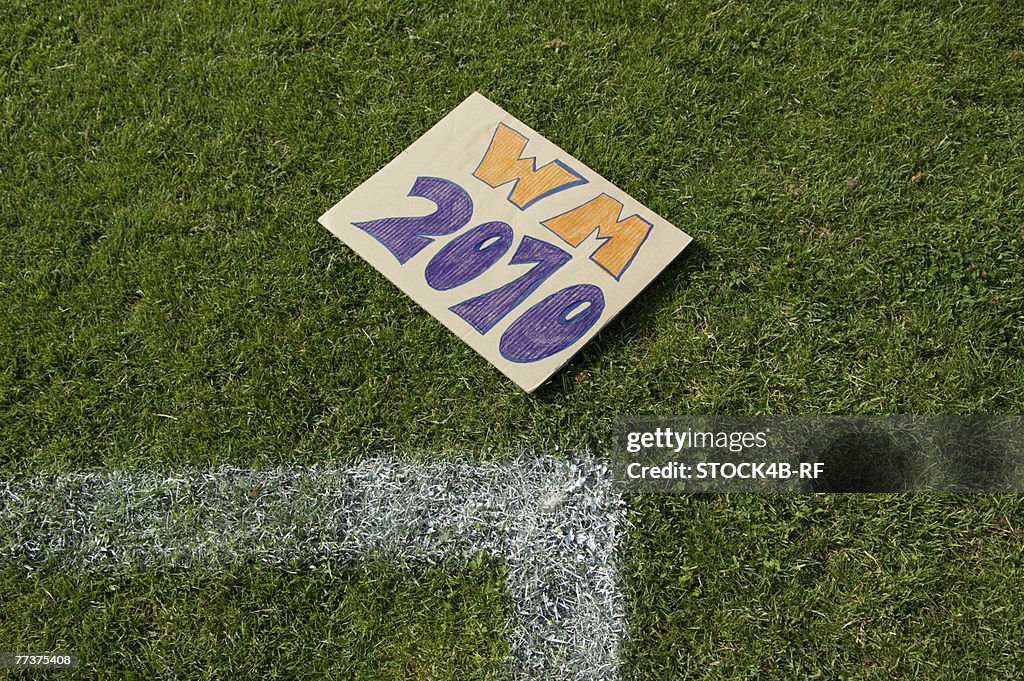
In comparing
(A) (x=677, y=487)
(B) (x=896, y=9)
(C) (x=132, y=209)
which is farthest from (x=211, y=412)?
(B) (x=896, y=9)

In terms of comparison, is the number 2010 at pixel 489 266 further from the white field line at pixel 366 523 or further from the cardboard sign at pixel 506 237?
the white field line at pixel 366 523

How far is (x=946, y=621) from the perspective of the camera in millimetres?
1963

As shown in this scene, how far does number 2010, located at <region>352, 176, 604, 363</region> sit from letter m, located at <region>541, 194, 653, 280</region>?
3.1 inches

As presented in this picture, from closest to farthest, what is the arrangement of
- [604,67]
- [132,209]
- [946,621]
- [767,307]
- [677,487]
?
[946,621] < [677,487] < [767,307] < [132,209] < [604,67]

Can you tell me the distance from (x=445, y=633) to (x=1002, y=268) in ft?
6.27

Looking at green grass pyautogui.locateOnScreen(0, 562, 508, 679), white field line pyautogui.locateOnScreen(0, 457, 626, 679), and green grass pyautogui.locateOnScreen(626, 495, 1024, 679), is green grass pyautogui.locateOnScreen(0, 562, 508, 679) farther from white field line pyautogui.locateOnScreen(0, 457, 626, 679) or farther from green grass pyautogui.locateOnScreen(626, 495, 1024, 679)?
green grass pyautogui.locateOnScreen(626, 495, 1024, 679)

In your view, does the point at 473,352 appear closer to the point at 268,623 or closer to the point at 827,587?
Result: the point at 268,623

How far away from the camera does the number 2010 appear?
238 cm

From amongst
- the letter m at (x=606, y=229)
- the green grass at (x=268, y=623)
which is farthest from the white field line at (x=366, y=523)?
the letter m at (x=606, y=229)

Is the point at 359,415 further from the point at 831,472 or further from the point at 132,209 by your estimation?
Answer: the point at 831,472

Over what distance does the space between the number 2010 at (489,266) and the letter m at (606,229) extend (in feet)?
0.26

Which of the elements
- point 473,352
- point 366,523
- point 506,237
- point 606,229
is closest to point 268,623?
point 366,523

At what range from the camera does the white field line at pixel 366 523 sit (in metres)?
2.03

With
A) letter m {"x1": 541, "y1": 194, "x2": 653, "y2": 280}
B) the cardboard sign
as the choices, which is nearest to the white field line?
the cardboard sign
